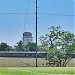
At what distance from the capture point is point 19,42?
2933 centimetres

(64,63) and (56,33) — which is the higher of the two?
(56,33)

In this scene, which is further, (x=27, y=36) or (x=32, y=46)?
(x=32, y=46)

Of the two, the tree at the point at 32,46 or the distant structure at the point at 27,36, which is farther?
the tree at the point at 32,46

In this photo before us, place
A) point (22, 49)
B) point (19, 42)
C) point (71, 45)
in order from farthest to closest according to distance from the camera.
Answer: point (22, 49) → point (19, 42) → point (71, 45)

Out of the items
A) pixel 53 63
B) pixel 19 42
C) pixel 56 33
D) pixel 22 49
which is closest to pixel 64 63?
pixel 53 63

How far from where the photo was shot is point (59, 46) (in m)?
27.6

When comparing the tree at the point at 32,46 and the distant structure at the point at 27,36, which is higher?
the distant structure at the point at 27,36

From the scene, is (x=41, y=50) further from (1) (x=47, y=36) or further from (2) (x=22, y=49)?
(2) (x=22, y=49)

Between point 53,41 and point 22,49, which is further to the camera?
point 22,49

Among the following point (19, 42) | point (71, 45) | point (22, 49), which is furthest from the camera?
point (22, 49)

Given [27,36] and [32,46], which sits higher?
Result: [27,36]

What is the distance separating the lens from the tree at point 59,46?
27.3 metres

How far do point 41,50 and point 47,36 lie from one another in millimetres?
1458

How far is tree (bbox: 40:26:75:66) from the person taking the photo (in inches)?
1075
